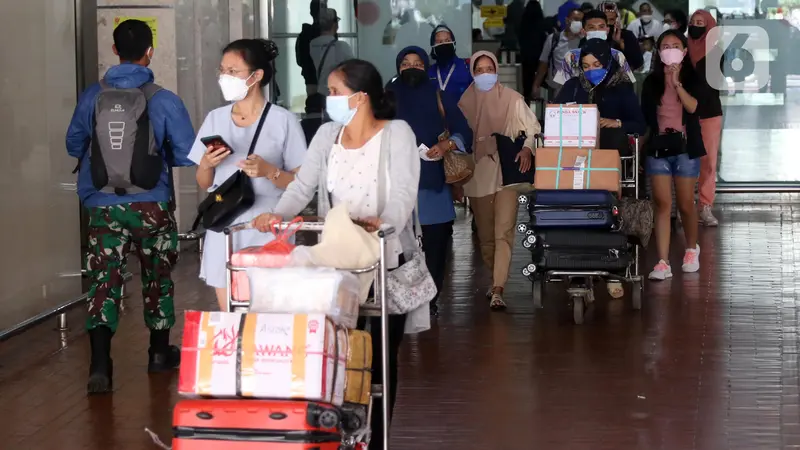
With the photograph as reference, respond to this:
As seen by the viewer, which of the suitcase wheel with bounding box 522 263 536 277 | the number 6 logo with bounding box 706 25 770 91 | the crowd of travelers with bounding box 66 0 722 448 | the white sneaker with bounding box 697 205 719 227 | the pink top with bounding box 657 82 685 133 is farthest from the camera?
the number 6 logo with bounding box 706 25 770 91

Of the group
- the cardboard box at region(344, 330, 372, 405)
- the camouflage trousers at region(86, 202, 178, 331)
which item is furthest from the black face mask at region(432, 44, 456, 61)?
the cardboard box at region(344, 330, 372, 405)

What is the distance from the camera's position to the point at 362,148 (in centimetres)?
562

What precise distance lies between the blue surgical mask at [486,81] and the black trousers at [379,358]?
14.1 feet

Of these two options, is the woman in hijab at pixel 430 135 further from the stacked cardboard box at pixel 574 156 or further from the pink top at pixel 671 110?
the pink top at pixel 671 110

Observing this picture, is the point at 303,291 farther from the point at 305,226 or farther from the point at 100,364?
the point at 100,364

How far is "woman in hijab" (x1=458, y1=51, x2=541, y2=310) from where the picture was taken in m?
9.88

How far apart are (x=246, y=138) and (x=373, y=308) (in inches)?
62.8

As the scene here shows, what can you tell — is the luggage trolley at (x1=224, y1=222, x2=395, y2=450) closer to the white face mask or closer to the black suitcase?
A: the white face mask

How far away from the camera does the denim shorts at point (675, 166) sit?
35.4 feet

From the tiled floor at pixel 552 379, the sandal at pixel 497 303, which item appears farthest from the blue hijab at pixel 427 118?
the sandal at pixel 497 303

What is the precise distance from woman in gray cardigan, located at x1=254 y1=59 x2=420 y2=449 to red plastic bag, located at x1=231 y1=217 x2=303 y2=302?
287 millimetres

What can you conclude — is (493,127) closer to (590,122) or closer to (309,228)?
(590,122)

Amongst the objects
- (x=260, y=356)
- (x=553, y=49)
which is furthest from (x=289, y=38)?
(x=260, y=356)

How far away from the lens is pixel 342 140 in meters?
5.74
